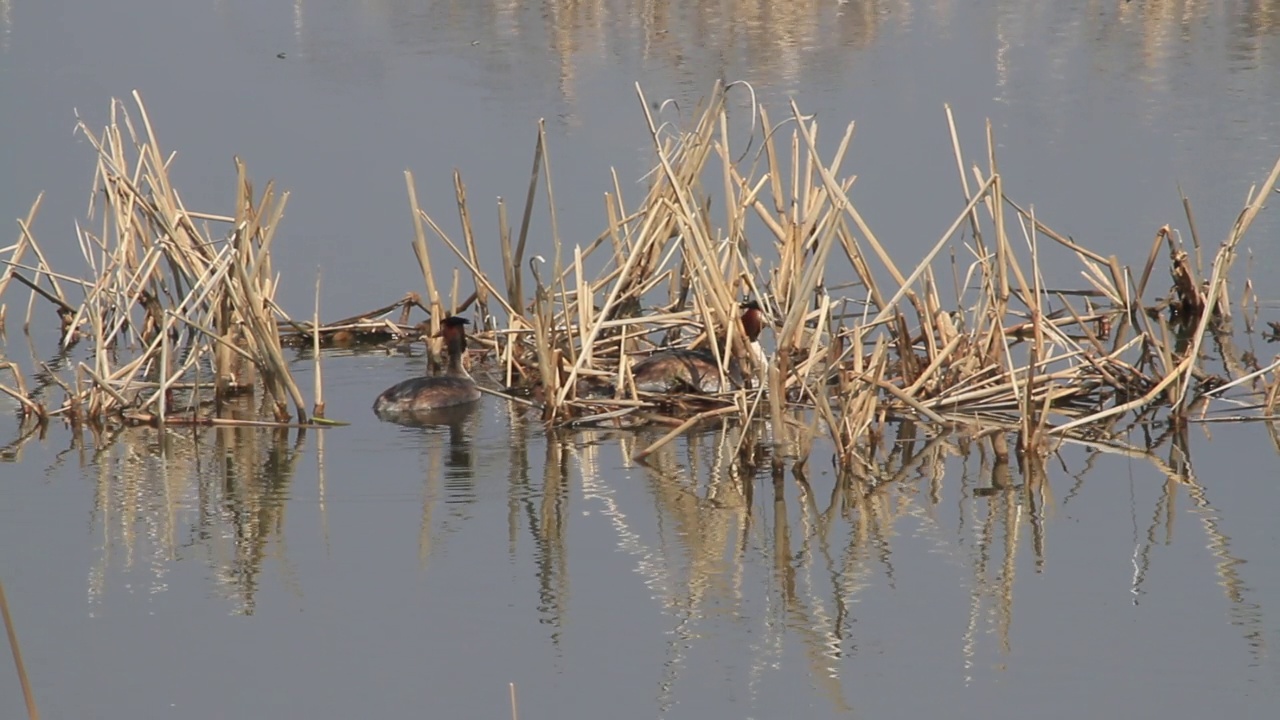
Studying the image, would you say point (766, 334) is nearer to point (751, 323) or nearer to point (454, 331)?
point (751, 323)

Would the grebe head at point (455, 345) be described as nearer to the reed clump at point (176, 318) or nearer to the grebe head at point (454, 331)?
the grebe head at point (454, 331)

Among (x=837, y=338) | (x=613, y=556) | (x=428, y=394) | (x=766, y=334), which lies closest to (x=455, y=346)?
(x=428, y=394)

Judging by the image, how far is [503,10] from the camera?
1015 inches

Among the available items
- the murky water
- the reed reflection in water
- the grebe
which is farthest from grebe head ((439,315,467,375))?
the grebe

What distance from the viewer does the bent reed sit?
8141 mm

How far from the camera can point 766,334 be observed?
35.2ft

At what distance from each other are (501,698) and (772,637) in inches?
36.0

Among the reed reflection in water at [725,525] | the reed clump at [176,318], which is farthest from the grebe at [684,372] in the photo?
the reed clump at [176,318]

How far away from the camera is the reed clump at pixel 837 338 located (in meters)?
7.97

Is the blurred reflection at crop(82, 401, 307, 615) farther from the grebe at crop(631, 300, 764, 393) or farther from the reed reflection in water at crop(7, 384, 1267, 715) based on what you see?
the grebe at crop(631, 300, 764, 393)

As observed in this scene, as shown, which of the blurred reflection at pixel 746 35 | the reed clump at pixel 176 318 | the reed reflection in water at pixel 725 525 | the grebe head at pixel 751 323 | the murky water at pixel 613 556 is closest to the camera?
the murky water at pixel 613 556

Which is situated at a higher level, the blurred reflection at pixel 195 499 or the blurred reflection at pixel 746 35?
the blurred reflection at pixel 746 35

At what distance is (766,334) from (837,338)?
8.29ft

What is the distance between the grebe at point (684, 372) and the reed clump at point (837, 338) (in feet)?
0.28
